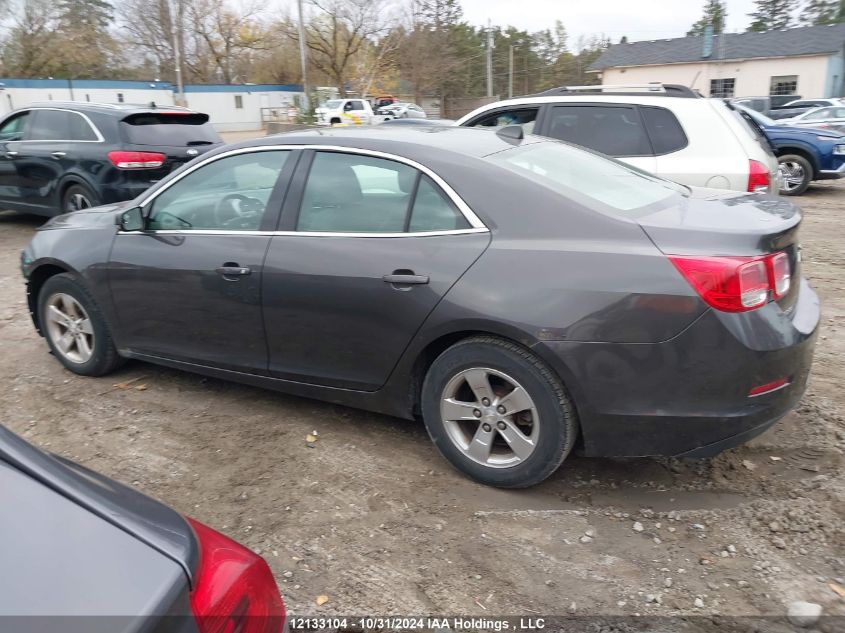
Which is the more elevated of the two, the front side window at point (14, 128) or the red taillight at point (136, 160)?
the front side window at point (14, 128)

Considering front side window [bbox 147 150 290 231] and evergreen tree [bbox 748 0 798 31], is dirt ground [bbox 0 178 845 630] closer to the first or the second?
front side window [bbox 147 150 290 231]

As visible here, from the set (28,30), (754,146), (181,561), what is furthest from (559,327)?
(28,30)

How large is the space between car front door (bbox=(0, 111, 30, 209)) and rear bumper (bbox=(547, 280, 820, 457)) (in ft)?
29.7

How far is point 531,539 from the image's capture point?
3020 mm

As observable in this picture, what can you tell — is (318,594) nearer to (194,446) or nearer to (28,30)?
(194,446)

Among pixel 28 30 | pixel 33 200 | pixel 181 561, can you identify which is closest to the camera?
pixel 181 561

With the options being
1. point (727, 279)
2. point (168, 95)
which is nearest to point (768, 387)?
point (727, 279)

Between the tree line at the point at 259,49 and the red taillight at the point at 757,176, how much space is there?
41.8 metres

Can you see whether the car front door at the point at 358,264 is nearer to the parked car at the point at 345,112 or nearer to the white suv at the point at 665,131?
the white suv at the point at 665,131

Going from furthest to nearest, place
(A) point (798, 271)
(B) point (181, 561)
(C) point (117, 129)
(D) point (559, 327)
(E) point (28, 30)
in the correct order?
(E) point (28, 30) → (C) point (117, 129) → (A) point (798, 271) → (D) point (559, 327) → (B) point (181, 561)

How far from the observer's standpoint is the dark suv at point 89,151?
854 cm

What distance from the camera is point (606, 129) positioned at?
22.1ft

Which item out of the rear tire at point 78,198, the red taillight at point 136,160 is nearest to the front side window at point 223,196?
the red taillight at point 136,160

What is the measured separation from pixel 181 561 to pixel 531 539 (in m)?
1.95
